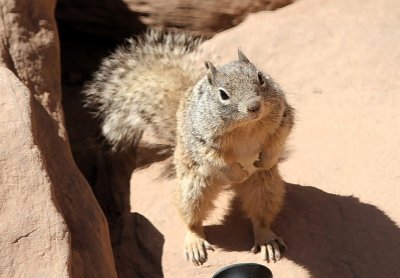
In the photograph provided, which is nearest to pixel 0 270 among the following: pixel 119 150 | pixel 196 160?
pixel 196 160

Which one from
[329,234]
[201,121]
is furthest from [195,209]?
[329,234]

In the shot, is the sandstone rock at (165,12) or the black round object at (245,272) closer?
the black round object at (245,272)

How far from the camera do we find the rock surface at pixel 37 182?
12.2 ft

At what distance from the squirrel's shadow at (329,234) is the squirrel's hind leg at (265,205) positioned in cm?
10

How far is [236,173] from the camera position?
15.1 ft

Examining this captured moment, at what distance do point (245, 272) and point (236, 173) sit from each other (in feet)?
2.12

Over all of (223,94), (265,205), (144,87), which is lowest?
(265,205)

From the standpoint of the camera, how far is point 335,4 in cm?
659

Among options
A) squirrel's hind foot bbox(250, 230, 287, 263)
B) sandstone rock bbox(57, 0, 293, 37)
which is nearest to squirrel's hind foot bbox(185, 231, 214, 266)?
squirrel's hind foot bbox(250, 230, 287, 263)

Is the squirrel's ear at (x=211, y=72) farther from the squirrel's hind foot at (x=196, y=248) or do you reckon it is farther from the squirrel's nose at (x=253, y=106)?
the squirrel's hind foot at (x=196, y=248)

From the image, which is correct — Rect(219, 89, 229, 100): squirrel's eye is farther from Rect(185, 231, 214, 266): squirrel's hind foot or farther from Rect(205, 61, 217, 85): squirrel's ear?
Rect(185, 231, 214, 266): squirrel's hind foot

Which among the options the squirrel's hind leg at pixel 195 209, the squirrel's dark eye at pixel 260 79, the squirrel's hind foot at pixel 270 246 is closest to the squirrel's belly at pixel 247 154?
the squirrel's hind leg at pixel 195 209

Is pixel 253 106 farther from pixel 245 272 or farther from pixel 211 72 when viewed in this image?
pixel 245 272

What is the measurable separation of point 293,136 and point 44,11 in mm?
2074
